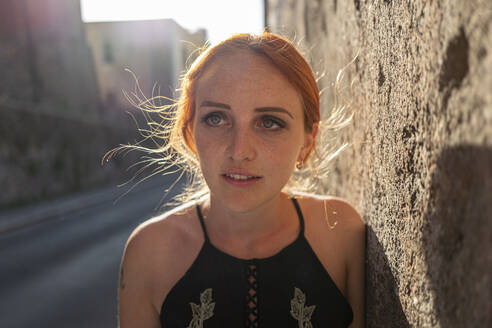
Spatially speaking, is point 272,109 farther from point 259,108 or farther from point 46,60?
point 46,60

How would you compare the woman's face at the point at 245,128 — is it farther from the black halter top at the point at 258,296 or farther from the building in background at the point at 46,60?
the building in background at the point at 46,60

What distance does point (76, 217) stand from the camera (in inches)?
405

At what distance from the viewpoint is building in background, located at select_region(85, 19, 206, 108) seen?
30.0 m

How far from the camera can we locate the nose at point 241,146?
1.39 meters

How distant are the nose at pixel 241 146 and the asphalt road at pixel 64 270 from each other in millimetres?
3481

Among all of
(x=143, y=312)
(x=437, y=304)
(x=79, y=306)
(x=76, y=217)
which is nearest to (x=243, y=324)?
(x=143, y=312)

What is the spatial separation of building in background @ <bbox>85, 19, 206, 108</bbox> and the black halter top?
94.9 feet

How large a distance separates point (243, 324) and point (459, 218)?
3.27ft

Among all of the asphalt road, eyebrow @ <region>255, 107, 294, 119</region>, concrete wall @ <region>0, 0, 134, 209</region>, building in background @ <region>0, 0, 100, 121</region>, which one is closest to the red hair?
eyebrow @ <region>255, 107, 294, 119</region>

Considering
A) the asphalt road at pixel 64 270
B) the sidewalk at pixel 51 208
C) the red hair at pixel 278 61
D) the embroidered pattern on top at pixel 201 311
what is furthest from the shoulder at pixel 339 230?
the sidewalk at pixel 51 208

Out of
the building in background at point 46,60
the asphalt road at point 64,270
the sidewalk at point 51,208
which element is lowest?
the sidewalk at point 51,208

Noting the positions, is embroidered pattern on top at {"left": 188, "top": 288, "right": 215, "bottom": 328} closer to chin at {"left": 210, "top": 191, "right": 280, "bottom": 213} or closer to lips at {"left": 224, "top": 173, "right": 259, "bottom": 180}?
chin at {"left": 210, "top": 191, "right": 280, "bottom": 213}

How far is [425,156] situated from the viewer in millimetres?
923

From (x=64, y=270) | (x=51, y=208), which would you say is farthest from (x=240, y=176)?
(x=51, y=208)
